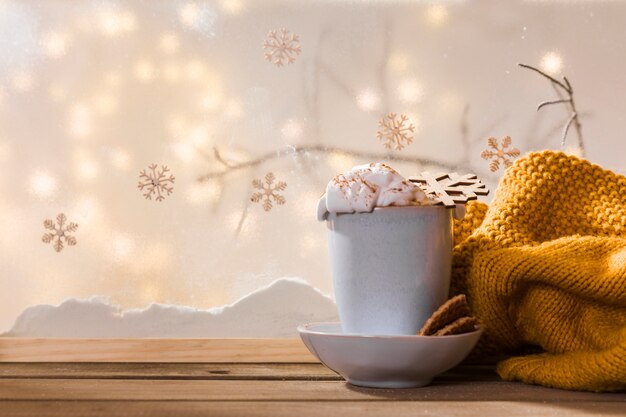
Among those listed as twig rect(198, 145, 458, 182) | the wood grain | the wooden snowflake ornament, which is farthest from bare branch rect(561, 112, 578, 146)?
the wood grain

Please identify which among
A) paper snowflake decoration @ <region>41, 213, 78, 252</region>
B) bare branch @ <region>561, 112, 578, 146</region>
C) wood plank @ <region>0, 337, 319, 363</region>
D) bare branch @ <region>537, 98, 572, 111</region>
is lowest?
wood plank @ <region>0, 337, 319, 363</region>

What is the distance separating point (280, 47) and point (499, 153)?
0.41 m

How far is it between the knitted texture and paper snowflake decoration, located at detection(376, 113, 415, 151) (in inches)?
12.6

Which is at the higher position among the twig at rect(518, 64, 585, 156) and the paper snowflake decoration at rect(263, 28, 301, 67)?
the paper snowflake decoration at rect(263, 28, 301, 67)

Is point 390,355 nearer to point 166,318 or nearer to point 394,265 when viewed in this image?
point 394,265

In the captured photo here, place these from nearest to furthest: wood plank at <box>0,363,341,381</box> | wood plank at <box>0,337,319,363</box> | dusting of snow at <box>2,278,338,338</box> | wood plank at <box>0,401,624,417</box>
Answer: wood plank at <box>0,401,624,417</box> < wood plank at <box>0,363,341,381</box> < wood plank at <box>0,337,319,363</box> < dusting of snow at <box>2,278,338,338</box>

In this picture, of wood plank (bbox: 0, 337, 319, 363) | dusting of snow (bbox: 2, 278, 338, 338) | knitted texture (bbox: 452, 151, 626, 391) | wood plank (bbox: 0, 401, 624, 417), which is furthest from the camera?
dusting of snow (bbox: 2, 278, 338, 338)

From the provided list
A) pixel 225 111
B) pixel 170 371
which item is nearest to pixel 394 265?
pixel 170 371

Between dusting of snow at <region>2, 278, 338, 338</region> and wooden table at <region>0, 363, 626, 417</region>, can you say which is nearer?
wooden table at <region>0, 363, 626, 417</region>

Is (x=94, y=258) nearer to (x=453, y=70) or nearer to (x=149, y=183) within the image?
(x=149, y=183)

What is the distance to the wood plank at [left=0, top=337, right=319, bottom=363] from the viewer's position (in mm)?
997

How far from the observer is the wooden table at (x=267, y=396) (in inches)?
23.2

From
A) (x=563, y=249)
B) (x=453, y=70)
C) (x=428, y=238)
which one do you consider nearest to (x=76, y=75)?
(x=453, y=70)

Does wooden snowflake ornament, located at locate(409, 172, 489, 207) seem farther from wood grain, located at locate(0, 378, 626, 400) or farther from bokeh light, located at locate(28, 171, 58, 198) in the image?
bokeh light, located at locate(28, 171, 58, 198)
